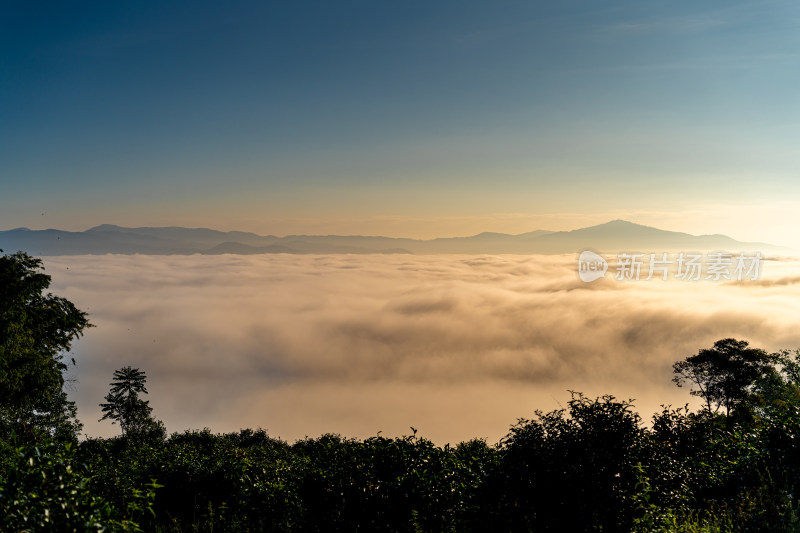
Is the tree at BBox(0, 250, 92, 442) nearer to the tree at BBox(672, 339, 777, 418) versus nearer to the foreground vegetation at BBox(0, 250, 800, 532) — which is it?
the foreground vegetation at BBox(0, 250, 800, 532)

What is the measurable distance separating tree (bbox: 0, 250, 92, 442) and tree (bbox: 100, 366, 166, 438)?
2550 centimetres

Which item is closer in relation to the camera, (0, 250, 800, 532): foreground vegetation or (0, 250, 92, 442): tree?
(0, 250, 800, 532): foreground vegetation

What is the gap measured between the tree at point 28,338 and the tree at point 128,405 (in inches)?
1004

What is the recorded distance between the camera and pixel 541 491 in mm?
9312

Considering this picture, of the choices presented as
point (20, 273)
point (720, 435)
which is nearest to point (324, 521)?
point (720, 435)

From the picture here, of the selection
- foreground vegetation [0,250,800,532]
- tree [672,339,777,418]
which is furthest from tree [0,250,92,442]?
tree [672,339,777,418]

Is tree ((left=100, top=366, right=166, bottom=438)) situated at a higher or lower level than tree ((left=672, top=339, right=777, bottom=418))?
lower

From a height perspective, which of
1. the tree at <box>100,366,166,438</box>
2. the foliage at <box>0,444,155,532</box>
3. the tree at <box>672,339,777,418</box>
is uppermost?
the foliage at <box>0,444,155,532</box>

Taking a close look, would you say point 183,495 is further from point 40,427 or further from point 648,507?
point 40,427

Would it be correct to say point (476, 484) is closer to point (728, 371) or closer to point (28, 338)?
point (28, 338)

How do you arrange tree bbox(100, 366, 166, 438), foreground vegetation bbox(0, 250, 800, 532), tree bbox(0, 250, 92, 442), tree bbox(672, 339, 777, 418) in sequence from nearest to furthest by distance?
1. foreground vegetation bbox(0, 250, 800, 532)
2. tree bbox(0, 250, 92, 442)
3. tree bbox(672, 339, 777, 418)
4. tree bbox(100, 366, 166, 438)

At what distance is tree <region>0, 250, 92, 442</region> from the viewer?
88.8ft

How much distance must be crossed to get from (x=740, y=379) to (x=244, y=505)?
4400 centimetres

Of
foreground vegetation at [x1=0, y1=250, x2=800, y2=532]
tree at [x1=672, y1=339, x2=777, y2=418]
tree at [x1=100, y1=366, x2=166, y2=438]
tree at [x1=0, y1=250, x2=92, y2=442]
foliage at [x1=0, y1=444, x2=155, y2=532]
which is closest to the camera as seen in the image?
foliage at [x1=0, y1=444, x2=155, y2=532]
